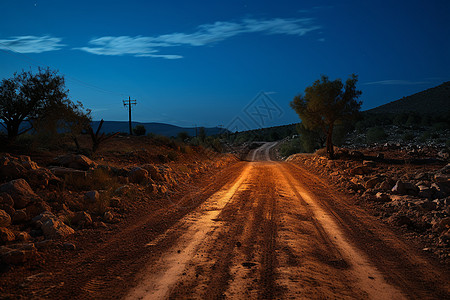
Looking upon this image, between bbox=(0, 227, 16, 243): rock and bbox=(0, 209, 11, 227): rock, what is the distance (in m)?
0.36

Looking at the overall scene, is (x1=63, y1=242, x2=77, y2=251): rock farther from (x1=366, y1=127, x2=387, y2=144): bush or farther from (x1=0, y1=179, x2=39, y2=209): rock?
(x1=366, y1=127, x2=387, y2=144): bush

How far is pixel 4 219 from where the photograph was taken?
558 cm

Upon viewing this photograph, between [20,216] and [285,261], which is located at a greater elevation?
[20,216]

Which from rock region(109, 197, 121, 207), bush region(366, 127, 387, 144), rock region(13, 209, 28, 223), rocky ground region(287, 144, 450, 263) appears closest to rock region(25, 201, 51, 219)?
rock region(13, 209, 28, 223)

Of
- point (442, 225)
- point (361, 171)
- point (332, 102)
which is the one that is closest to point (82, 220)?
point (442, 225)

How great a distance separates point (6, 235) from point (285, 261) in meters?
5.23

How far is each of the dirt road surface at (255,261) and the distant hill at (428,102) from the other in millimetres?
75164

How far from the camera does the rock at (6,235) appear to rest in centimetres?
508

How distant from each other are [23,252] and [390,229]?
750 centimetres

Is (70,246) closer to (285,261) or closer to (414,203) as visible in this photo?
(285,261)

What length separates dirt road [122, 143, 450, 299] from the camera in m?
3.63

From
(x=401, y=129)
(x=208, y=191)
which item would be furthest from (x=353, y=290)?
(x=401, y=129)

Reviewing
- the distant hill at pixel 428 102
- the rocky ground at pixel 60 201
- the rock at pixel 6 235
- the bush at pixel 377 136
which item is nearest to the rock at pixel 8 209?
the rocky ground at pixel 60 201

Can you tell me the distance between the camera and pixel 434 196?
25.9ft
